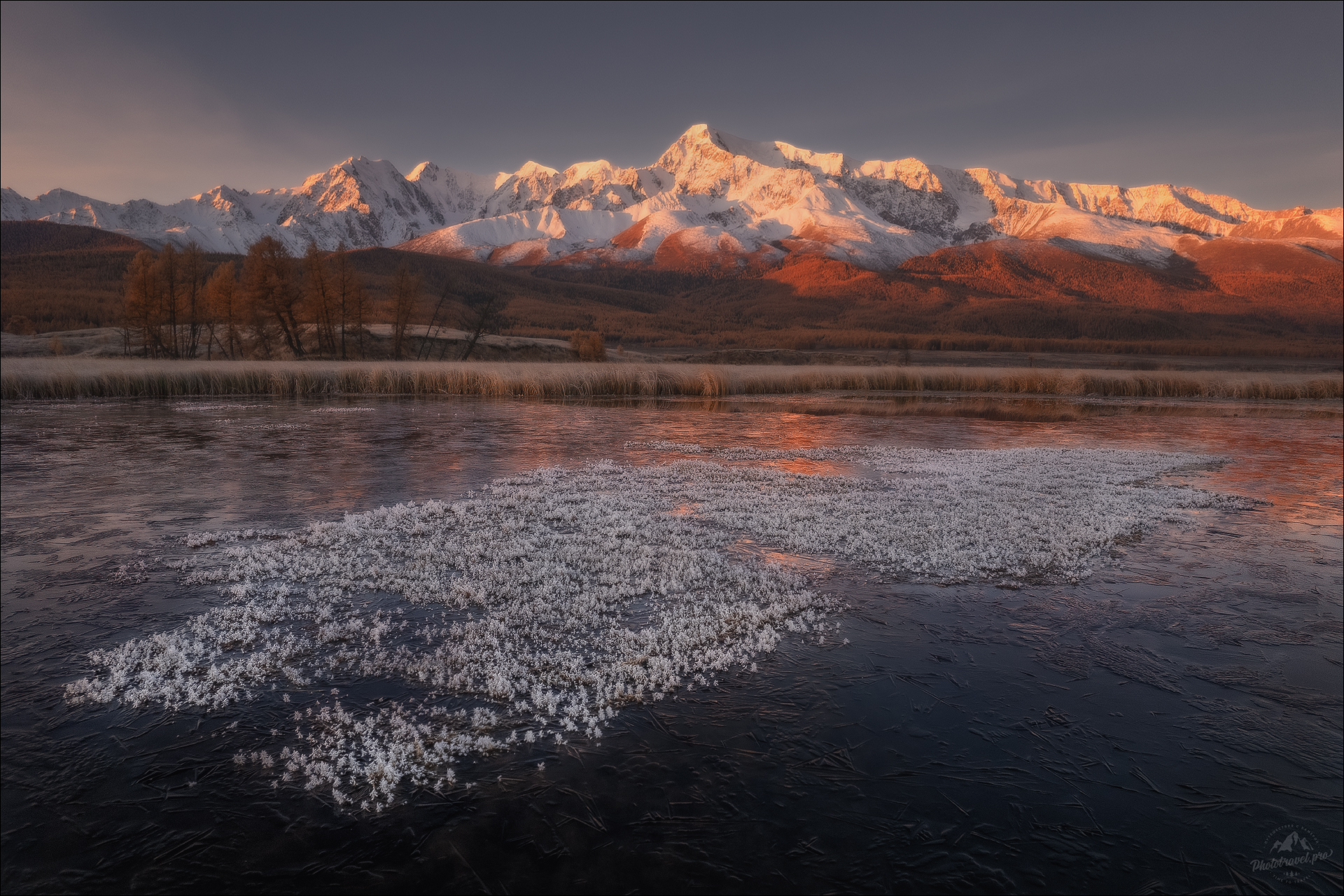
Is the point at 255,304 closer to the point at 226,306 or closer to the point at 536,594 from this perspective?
the point at 226,306

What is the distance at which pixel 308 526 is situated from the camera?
875 centimetres

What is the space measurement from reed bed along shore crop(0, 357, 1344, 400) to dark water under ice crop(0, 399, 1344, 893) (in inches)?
1128

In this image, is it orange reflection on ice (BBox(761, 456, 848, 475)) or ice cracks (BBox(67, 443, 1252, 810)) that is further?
orange reflection on ice (BBox(761, 456, 848, 475))

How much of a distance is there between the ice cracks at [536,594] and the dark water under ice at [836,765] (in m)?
0.26

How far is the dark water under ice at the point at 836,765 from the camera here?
3258mm

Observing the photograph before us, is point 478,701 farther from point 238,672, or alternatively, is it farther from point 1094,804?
point 1094,804

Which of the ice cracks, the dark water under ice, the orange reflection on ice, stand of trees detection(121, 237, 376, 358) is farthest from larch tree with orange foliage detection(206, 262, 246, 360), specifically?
the dark water under ice

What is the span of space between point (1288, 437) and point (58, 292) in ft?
492

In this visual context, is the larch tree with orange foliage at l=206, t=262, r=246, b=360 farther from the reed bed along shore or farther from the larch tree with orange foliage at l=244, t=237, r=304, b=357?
the reed bed along shore

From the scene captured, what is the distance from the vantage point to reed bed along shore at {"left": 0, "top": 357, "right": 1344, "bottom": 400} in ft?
102

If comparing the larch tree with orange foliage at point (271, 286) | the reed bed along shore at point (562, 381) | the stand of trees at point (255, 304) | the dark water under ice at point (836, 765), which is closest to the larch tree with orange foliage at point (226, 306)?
the stand of trees at point (255, 304)

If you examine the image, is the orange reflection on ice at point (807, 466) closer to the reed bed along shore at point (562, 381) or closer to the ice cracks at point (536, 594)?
the ice cracks at point (536, 594)

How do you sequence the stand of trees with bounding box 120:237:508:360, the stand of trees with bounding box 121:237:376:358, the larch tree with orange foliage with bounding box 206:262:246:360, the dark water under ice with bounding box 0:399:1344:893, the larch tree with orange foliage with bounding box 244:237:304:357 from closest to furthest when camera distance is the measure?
the dark water under ice with bounding box 0:399:1344:893 < the larch tree with orange foliage with bounding box 244:237:304:357 < the stand of trees with bounding box 121:237:376:358 < the stand of trees with bounding box 120:237:508:360 < the larch tree with orange foliage with bounding box 206:262:246:360

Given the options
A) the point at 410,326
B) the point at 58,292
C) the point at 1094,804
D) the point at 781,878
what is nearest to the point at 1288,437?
the point at 1094,804
